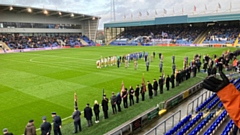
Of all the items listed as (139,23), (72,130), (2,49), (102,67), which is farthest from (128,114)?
(139,23)

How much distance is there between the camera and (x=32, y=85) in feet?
59.6

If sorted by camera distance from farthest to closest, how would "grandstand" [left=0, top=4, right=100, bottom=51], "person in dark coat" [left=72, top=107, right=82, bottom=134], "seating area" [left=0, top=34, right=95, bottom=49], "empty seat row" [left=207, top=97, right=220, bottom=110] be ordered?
1. "grandstand" [left=0, top=4, right=100, bottom=51]
2. "seating area" [left=0, top=34, right=95, bottom=49]
3. "empty seat row" [left=207, top=97, right=220, bottom=110]
4. "person in dark coat" [left=72, top=107, right=82, bottom=134]

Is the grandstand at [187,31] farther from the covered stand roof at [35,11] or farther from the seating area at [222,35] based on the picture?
the covered stand roof at [35,11]

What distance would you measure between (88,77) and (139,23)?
168 feet

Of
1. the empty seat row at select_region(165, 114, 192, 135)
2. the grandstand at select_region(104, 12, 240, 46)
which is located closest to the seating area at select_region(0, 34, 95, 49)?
the grandstand at select_region(104, 12, 240, 46)

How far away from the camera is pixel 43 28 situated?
64.2 m

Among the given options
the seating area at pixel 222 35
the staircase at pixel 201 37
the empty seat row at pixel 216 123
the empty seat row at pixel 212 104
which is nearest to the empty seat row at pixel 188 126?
the empty seat row at pixel 216 123

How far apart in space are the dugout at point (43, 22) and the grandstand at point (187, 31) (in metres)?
8.04

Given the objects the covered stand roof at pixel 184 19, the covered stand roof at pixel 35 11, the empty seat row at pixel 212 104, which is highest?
the covered stand roof at pixel 35 11

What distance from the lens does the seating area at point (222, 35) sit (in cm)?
5019

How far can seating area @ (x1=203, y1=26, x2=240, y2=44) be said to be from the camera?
5019cm

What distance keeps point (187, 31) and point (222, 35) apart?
39.4 ft

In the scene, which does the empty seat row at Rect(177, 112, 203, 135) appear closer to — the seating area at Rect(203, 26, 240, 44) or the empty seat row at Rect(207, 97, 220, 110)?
the empty seat row at Rect(207, 97, 220, 110)

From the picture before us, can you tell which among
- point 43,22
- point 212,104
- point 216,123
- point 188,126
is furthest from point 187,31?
point 188,126
